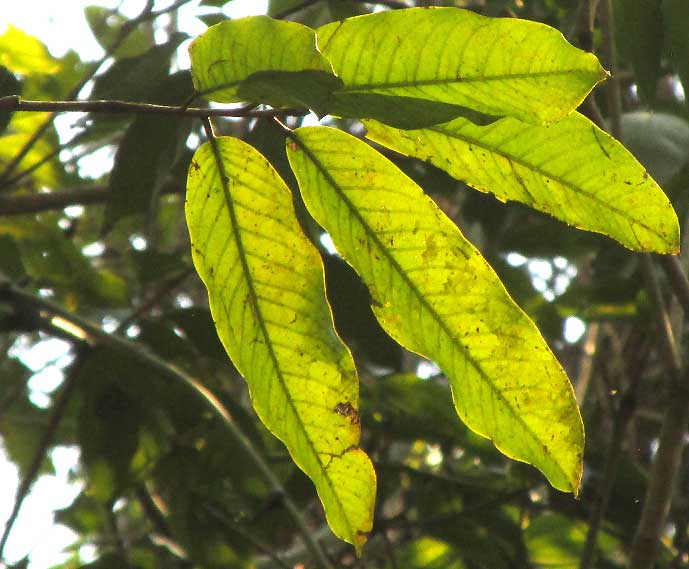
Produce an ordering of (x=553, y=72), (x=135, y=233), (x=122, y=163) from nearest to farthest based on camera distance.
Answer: (x=553, y=72) < (x=122, y=163) < (x=135, y=233)

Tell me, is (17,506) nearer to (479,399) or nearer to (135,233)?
(479,399)

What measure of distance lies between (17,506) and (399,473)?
1.88 ft

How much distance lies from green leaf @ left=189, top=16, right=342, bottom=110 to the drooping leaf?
53cm

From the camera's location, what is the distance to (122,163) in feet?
3.60

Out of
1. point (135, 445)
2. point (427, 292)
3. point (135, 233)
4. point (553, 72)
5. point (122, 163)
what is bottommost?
point (135, 233)

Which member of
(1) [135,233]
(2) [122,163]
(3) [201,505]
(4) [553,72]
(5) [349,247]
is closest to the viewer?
(4) [553,72]

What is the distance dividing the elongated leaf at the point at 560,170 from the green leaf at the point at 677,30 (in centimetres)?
26

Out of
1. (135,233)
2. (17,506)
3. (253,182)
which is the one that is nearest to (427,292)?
(253,182)

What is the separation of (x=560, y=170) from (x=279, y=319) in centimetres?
23

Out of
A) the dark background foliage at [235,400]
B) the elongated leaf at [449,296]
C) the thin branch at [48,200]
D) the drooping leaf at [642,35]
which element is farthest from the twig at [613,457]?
the thin branch at [48,200]

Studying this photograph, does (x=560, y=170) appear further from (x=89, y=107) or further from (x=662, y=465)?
(x=662, y=465)

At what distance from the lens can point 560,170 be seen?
671 mm

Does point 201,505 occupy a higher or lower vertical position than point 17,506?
lower

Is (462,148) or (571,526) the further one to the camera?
(571,526)
